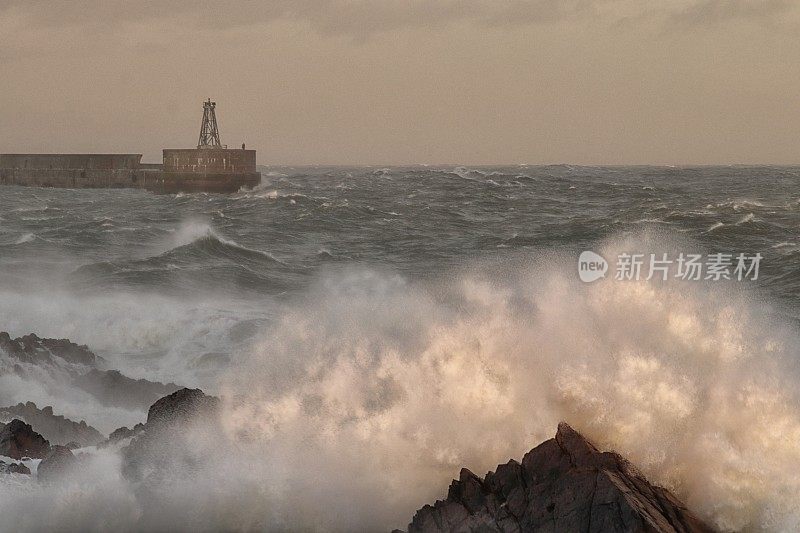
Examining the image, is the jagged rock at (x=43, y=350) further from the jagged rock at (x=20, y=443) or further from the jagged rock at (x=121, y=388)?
the jagged rock at (x=20, y=443)

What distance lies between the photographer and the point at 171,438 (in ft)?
36.1

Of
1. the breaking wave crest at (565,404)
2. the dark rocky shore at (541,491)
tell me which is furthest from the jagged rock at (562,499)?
the breaking wave crest at (565,404)

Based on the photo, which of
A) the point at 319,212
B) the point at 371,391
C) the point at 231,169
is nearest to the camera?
the point at 371,391

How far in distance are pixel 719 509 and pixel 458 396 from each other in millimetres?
3240

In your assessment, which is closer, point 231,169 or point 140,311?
point 140,311

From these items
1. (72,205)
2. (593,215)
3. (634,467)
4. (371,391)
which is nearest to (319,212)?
(593,215)

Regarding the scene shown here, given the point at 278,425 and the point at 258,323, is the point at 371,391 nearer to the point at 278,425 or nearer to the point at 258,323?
the point at 278,425

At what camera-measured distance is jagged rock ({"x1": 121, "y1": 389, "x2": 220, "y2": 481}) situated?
10328 mm

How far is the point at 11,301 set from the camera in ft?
75.7

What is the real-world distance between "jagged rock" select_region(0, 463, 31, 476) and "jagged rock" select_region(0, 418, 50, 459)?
2.25ft

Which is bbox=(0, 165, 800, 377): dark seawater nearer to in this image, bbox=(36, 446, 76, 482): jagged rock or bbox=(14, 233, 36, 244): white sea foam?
bbox=(14, 233, 36, 244): white sea foam

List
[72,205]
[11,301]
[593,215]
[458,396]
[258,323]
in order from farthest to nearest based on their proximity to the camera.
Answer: [72,205] < [593,215] < [11,301] < [258,323] < [458,396]

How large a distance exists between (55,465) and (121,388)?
5486 millimetres

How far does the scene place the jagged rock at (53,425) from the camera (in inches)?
522
